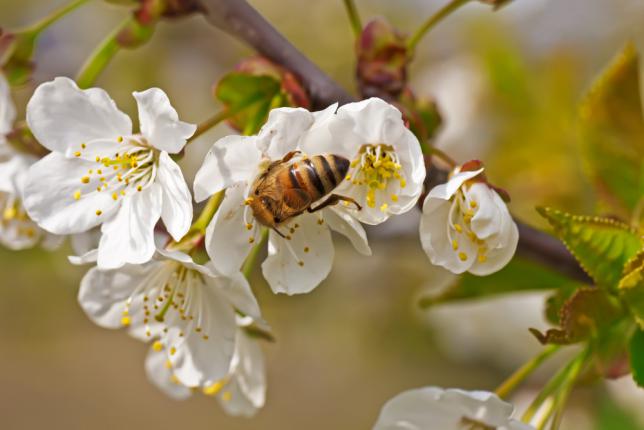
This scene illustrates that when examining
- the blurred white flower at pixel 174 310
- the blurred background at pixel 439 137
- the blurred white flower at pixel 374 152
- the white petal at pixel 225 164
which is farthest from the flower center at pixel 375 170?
the blurred background at pixel 439 137

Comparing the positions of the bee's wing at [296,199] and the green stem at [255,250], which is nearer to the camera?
the bee's wing at [296,199]

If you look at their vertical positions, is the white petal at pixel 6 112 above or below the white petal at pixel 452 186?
below

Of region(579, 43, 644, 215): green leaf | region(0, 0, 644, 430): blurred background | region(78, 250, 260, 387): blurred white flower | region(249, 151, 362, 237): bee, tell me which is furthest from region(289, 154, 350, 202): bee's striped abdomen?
region(0, 0, 644, 430): blurred background

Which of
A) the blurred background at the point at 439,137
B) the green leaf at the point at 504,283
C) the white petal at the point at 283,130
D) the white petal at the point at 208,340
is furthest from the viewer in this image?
the blurred background at the point at 439,137

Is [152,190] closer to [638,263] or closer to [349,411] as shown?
[638,263]

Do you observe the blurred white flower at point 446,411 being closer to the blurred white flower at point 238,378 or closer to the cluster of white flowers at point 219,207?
the cluster of white flowers at point 219,207

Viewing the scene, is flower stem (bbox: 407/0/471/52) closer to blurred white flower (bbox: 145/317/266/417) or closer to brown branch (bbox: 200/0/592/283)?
brown branch (bbox: 200/0/592/283)

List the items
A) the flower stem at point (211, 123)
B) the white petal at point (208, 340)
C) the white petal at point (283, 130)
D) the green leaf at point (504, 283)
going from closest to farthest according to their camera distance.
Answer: the white petal at point (283, 130) < the flower stem at point (211, 123) < the white petal at point (208, 340) < the green leaf at point (504, 283)

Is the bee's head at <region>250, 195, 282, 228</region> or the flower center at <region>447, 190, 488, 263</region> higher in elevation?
the flower center at <region>447, 190, 488, 263</region>
